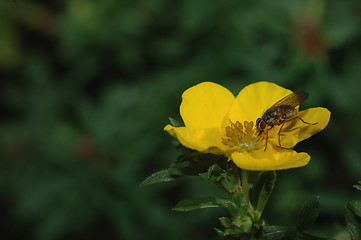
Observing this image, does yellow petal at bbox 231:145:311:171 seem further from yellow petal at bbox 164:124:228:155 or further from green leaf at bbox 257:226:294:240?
green leaf at bbox 257:226:294:240

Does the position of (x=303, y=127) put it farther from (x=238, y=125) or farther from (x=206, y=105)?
(x=206, y=105)

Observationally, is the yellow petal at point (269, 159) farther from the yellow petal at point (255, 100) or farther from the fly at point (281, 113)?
the yellow petal at point (255, 100)

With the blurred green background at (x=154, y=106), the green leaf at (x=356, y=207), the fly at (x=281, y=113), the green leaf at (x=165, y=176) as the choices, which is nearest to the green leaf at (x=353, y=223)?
the green leaf at (x=356, y=207)

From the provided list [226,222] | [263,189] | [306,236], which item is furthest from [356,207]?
[226,222]

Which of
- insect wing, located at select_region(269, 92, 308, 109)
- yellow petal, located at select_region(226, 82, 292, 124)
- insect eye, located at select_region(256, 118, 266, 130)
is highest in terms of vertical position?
yellow petal, located at select_region(226, 82, 292, 124)

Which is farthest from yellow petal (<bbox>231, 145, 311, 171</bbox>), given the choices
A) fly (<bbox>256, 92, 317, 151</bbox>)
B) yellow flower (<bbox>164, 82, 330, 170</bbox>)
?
fly (<bbox>256, 92, 317, 151</bbox>)

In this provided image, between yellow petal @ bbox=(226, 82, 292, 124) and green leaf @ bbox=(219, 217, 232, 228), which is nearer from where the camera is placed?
green leaf @ bbox=(219, 217, 232, 228)

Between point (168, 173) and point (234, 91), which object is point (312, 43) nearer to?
point (234, 91)
